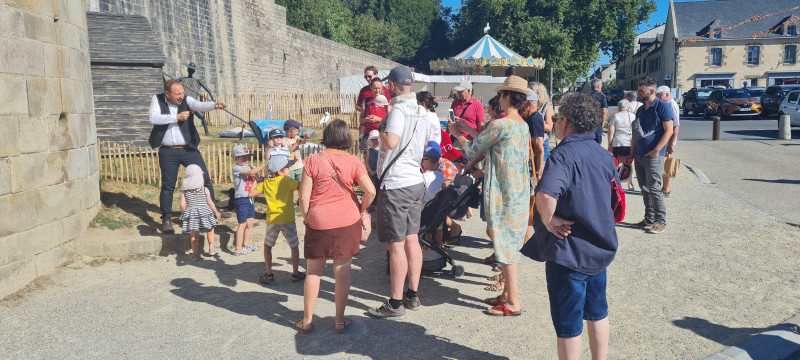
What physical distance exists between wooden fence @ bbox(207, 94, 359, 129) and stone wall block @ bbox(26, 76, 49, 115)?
1526 cm

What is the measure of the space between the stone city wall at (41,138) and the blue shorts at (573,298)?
4.61 meters

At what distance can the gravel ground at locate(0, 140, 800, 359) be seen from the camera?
3850 mm

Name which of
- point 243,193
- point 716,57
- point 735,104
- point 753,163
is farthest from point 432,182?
point 716,57

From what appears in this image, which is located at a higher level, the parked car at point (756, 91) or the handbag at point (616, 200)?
the parked car at point (756, 91)

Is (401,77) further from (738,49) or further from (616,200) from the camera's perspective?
(738,49)

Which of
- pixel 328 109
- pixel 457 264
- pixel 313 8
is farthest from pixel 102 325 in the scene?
pixel 313 8

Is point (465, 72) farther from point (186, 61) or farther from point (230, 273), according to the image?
point (230, 273)

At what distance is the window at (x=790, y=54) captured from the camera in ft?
152

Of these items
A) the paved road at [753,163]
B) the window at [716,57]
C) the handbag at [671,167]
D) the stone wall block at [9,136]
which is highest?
the window at [716,57]

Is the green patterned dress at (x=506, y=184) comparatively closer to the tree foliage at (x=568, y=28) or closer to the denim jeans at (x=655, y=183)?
the denim jeans at (x=655, y=183)

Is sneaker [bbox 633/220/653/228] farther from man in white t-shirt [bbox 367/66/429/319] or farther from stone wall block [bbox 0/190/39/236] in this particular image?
stone wall block [bbox 0/190/39/236]

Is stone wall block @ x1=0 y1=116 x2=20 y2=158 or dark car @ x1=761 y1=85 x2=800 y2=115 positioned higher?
dark car @ x1=761 y1=85 x2=800 y2=115

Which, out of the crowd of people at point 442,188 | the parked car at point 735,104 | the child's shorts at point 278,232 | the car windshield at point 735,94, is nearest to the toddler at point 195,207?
the crowd of people at point 442,188

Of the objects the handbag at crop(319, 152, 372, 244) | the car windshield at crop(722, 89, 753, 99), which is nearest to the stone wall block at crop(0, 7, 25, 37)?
the handbag at crop(319, 152, 372, 244)
